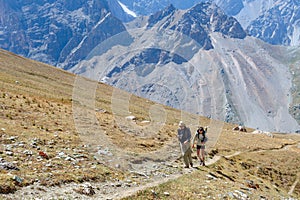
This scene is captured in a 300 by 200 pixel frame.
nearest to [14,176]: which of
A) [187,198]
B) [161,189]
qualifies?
[161,189]

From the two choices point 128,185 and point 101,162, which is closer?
point 128,185

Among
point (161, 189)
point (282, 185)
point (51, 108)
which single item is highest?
point (161, 189)

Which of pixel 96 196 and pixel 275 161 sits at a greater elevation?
pixel 96 196

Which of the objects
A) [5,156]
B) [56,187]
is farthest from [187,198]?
[5,156]

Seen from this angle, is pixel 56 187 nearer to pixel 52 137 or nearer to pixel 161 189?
pixel 161 189

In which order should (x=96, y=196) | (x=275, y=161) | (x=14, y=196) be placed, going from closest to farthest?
1. (x=14, y=196)
2. (x=96, y=196)
3. (x=275, y=161)

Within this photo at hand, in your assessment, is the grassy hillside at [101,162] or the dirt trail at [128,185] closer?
the dirt trail at [128,185]

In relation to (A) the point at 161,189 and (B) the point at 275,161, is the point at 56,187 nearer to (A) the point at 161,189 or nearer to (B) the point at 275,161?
(A) the point at 161,189

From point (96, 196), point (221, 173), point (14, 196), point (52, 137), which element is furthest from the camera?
point (221, 173)

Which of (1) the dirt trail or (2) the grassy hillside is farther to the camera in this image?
(2) the grassy hillside

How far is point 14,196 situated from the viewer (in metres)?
15.0

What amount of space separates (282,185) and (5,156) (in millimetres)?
32664

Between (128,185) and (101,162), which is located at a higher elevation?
(128,185)

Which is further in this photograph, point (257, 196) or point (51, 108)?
point (51, 108)
